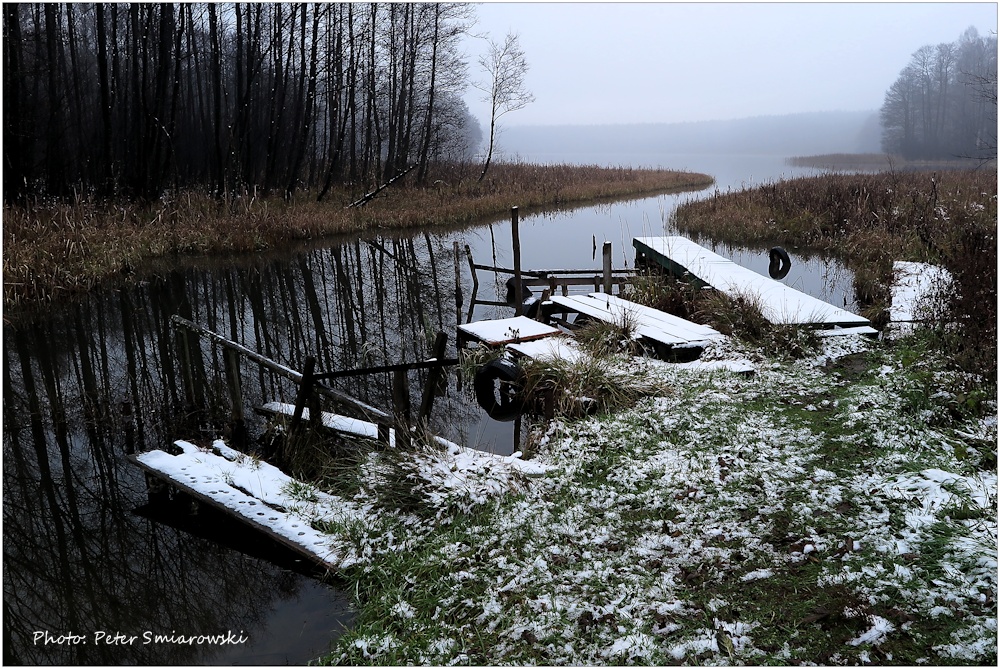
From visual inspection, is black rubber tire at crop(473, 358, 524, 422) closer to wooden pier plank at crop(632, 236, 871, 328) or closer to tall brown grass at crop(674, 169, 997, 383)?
wooden pier plank at crop(632, 236, 871, 328)

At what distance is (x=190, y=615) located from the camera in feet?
15.1

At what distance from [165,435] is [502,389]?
3.45 meters

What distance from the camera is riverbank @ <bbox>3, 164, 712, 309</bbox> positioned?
12.8 m

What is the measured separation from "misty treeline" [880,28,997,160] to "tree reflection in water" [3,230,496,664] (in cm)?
6498

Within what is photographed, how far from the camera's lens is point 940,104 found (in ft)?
232

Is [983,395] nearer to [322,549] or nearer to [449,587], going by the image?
[449,587]

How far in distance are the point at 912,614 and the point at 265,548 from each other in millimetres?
4049

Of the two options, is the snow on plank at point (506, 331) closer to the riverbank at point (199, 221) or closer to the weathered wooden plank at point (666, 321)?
the weathered wooden plank at point (666, 321)

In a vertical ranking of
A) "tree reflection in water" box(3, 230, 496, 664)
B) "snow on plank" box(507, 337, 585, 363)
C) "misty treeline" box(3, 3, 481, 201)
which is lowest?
"tree reflection in water" box(3, 230, 496, 664)

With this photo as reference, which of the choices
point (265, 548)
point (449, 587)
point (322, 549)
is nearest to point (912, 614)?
point (449, 587)

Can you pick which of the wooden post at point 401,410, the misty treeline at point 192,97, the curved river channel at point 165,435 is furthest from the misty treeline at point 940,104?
the wooden post at point 401,410

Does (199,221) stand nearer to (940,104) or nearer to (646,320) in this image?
(646,320)

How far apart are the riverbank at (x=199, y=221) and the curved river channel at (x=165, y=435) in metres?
0.91

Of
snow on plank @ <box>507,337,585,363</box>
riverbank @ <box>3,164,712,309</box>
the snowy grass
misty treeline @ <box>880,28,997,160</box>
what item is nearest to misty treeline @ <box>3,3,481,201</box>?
riverbank @ <box>3,164,712,309</box>
